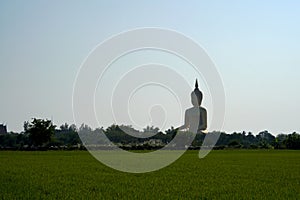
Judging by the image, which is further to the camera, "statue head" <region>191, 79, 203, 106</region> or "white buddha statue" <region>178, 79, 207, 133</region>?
"statue head" <region>191, 79, 203, 106</region>

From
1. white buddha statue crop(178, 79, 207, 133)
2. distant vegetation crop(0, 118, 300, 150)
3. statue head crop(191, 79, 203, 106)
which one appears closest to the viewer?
distant vegetation crop(0, 118, 300, 150)

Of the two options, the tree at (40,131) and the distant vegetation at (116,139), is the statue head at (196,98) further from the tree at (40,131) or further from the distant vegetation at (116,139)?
the tree at (40,131)

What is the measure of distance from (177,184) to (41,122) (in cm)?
8576

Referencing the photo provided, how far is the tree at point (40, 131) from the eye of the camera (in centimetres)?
10256

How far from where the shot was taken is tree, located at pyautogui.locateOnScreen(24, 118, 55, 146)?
336 feet

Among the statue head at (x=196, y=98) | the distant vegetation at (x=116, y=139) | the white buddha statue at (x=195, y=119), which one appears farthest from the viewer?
the statue head at (x=196, y=98)

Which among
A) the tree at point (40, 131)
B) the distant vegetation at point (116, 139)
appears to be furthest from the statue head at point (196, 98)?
the tree at point (40, 131)

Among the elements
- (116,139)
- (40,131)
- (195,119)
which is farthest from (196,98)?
(40,131)

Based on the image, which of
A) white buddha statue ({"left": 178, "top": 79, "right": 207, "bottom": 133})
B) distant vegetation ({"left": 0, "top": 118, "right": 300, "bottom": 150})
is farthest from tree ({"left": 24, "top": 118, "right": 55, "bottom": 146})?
white buddha statue ({"left": 178, "top": 79, "right": 207, "bottom": 133})

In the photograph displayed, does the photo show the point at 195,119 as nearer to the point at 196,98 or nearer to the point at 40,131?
the point at 196,98

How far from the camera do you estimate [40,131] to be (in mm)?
102500

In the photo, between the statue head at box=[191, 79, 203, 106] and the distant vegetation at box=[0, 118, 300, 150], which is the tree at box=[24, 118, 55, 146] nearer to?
the distant vegetation at box=[0, 118, 300, 150]

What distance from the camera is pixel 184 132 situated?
111m

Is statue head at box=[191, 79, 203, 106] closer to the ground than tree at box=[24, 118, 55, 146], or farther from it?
farther from it
